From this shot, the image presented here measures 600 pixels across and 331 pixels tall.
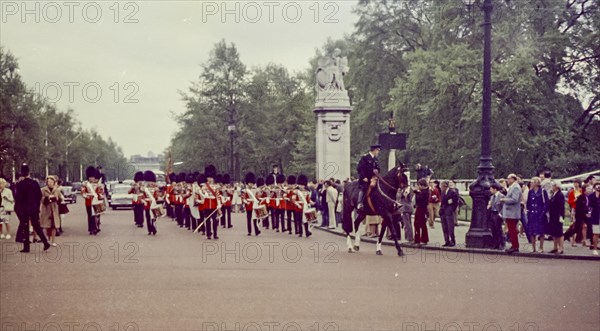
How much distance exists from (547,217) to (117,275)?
418 inches

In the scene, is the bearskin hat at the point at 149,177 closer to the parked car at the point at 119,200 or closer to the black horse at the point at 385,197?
the black horse at the point at 385,197

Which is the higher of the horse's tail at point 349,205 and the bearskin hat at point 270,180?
the bearskin hat at point 270,180

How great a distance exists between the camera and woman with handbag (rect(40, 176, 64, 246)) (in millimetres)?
22641

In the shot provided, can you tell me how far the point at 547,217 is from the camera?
2033 cm

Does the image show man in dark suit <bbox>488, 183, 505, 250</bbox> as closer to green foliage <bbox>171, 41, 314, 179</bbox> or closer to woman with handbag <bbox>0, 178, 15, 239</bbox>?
woman with handbag <bbox>0, 178, 15, 239</bbox>

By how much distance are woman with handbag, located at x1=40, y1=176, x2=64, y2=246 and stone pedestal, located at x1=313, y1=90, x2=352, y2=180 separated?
23.5m

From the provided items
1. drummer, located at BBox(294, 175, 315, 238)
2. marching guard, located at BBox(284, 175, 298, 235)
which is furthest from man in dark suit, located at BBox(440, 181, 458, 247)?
marching guard, located at BBox(284, 175, 298, 235)

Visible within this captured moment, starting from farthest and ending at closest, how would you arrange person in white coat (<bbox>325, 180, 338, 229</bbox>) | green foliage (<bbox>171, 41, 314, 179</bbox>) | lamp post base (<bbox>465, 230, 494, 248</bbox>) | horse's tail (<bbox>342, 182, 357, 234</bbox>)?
green foliage (<bbox>171, 41, 314, 179</bbox>)
person in white coat (<bbox>325, 180, 338, 229</bbox>)
horse's tail (<bbox>342, 182, 357, 234</bbox>)
lamp post base (<bbox>465, 230, 494, 248</bbox>)

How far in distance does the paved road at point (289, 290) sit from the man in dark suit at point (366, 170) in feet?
4.70

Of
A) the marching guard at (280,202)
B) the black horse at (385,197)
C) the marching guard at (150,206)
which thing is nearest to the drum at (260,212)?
the marching guard at (280,202)

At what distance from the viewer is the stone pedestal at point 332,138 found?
45625 mm

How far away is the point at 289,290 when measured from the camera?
1266cm

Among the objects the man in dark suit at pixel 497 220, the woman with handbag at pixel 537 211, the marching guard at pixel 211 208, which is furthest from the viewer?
the marching guard at pixel 211 208

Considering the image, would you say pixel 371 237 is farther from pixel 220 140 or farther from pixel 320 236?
pixel 220 140
